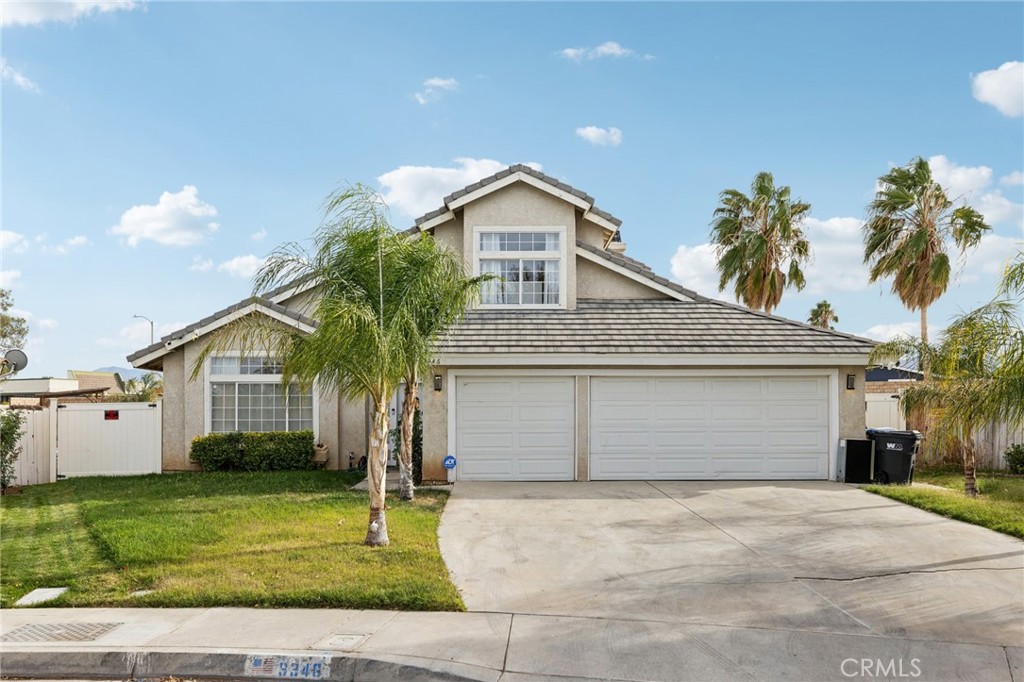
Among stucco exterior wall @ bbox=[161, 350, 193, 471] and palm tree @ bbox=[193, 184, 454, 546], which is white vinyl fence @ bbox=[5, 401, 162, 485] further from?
palm tree @ bbox=[193, 184, 454, 546]

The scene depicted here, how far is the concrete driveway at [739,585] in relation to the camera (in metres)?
5.20

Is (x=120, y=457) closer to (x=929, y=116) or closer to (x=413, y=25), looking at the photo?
(x=413, y=25)

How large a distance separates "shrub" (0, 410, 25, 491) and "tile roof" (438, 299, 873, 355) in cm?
896

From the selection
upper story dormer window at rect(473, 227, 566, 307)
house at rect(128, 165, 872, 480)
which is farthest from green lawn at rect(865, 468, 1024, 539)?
upper story dormer window at rect(473, 227, 566, 307)

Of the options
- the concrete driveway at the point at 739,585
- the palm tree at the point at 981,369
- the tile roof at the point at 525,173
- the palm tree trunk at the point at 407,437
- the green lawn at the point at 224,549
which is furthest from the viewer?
the tile roof at the point at 525,173

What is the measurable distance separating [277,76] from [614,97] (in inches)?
270

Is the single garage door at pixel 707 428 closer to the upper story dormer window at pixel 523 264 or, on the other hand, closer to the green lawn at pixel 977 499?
the green lawn at pixel 977 499

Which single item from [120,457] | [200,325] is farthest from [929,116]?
[120,457]

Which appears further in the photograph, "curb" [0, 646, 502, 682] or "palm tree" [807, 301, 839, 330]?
"palm tree" [807, 301, 839, 330]

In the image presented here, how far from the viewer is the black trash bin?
13.0 meters

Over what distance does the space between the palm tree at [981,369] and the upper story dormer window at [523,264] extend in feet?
24.6

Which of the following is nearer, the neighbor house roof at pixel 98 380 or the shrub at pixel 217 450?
the shrub at pixel 217 450

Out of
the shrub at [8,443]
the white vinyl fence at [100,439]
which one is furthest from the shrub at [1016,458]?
the shrub at [8,443]

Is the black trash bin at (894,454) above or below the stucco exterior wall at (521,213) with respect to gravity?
below
